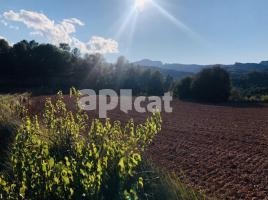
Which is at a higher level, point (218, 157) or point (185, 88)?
point (185, 88)

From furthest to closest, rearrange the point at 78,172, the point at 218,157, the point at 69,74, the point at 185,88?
the point at 69,74, the point at 185,88, the point at 218,157, the point at 78,172

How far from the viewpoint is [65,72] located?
7106 cm

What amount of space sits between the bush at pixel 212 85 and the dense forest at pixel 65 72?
1058 cm

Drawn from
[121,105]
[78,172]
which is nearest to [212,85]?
[121,105]

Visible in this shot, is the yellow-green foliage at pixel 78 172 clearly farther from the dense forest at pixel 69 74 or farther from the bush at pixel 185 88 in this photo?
the dense forest at pixel 69 74

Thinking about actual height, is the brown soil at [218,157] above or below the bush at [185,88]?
below

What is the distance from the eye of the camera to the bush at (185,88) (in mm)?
53334

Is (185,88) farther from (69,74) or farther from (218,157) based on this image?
(218,157)

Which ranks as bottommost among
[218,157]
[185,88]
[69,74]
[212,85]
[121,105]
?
[218,157]

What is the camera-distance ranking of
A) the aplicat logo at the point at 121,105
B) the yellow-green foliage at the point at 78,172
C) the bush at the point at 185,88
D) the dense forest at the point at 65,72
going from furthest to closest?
the dense forest at the point at 65,72
the bush at the point at 185,88
the aplicat logo at the point at 121,105
the yellow-green foliage at the point at 78,172

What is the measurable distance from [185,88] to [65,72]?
26.0 metres

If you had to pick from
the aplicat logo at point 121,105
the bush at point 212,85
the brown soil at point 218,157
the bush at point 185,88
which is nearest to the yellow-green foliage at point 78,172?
the brown soil at point 218,157

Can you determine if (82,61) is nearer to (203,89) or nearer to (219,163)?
(203,89)

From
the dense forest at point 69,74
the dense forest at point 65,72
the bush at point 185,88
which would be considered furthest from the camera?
the dense forest at point 65,72
